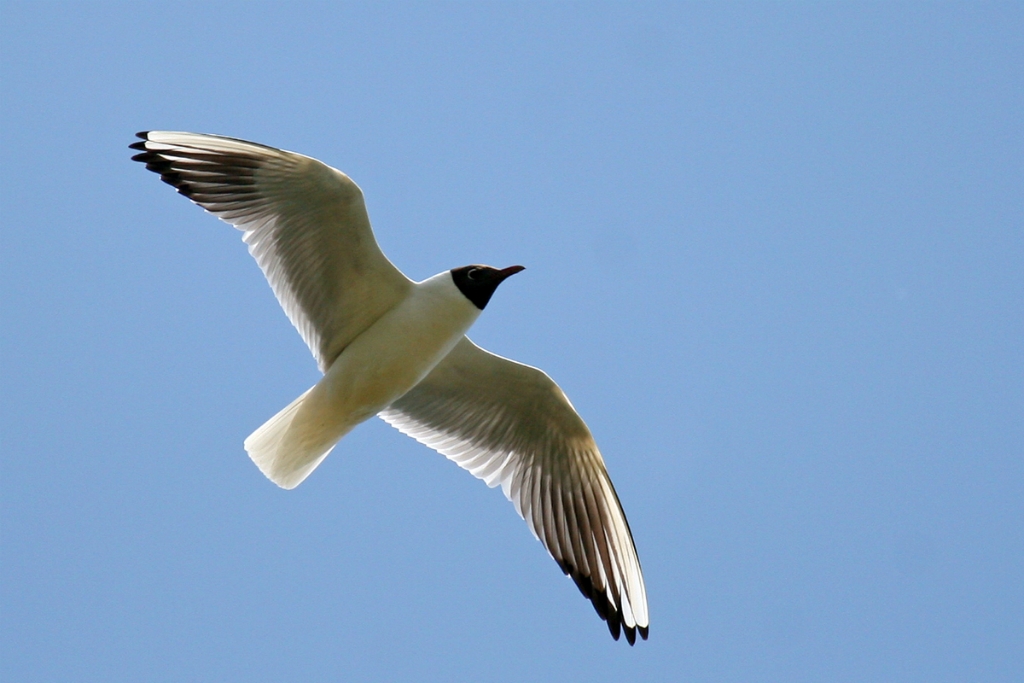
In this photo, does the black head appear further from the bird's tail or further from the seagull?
the bird's tail

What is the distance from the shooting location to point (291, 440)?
6.78 metres

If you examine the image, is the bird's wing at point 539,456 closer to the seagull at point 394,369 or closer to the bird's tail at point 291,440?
the seagull at point 394,369

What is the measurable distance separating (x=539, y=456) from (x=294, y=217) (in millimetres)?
2247

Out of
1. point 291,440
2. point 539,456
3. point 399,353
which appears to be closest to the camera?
point 399,353

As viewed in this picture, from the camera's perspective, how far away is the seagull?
6.66 m

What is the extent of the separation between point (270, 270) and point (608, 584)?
2.94 metres

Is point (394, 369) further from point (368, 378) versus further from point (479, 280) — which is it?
point (479, 280)

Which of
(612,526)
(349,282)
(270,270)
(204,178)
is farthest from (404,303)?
(612,526)

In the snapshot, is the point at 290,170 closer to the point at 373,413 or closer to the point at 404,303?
the point at 404,303

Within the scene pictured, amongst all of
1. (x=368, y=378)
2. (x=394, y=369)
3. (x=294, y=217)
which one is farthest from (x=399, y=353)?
(x=294, y=217)

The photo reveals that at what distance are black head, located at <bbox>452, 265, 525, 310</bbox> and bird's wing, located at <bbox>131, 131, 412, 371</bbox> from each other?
0.33 metres

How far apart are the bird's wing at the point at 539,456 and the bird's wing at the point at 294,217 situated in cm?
75

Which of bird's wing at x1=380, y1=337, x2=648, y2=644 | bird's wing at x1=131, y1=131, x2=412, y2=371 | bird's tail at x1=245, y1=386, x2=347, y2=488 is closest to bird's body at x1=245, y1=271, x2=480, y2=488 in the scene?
bird's tail at x1=245, y1=386, x2=347, y2=488

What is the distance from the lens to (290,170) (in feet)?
21.4
